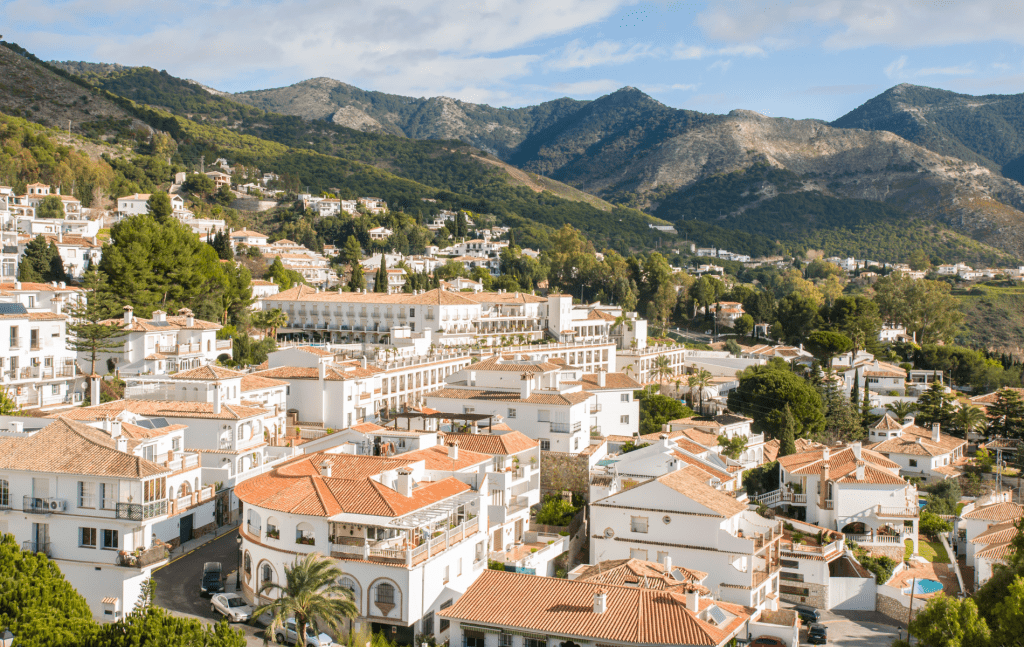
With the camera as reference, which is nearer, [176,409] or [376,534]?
[376,534]

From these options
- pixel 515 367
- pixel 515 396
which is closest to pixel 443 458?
pixel 515 396

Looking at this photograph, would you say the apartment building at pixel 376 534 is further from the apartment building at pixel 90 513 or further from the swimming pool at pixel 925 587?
the swimming pool at pixel 925 587

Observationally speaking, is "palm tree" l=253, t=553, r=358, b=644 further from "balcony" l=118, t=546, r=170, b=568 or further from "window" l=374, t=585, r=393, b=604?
"balcony" l=118, t=546, r=170, b=568

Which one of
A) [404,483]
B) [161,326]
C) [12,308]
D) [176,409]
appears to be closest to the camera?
[404,483]

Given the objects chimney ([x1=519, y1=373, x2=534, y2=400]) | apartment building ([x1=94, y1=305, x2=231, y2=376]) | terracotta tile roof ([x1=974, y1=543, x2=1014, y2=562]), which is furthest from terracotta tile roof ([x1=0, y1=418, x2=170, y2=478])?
terracotta tile roof ([x1=974, y1=543, x2=1014, y2=562])

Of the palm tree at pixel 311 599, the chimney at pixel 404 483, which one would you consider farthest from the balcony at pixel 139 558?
the chimney at pixel 404 483

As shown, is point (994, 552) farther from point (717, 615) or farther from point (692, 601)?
point (692, 601)

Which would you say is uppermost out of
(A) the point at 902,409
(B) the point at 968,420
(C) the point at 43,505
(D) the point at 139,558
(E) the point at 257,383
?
(E) the point at 257,383
